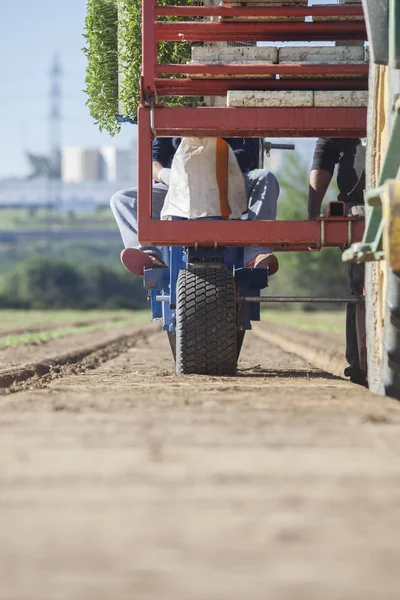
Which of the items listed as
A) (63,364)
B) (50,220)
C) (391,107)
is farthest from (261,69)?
(50,220)

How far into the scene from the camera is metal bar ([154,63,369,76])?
6836 mm

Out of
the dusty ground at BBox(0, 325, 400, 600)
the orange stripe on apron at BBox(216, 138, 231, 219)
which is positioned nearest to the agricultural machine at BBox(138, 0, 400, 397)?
the orange stripe on apron at BBox(216, 138, 231, 219)

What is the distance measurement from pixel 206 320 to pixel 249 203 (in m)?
1.10

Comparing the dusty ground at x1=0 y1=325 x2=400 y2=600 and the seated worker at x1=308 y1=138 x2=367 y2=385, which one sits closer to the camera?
the dusty ground at x1=0 y1=325 x2=400 y2=600

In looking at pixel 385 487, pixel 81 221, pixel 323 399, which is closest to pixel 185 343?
pixel 323 399

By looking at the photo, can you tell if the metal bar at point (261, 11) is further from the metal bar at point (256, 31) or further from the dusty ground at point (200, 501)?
the dusty ground at point (200, 501)

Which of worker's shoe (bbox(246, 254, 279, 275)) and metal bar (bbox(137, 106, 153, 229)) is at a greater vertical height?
metal bar (bbox(137, 106, 153, 229))

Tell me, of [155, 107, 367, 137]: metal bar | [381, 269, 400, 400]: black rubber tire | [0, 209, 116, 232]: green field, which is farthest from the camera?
[0, 209, 116, 232]: green field

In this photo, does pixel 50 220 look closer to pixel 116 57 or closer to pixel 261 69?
pixel 116 57

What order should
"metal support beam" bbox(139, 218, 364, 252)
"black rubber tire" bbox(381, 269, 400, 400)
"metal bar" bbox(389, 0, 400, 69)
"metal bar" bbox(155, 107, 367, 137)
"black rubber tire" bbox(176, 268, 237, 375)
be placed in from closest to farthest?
"black rubber tire" bbox(381, 269, 400, 400)
"metal bar" bbox(389, 0, 400, 69)
"metal bar" bbox(155, 107, 367, 137)
"metal support beam" bbox(139, 218, 364, 252)
"black rubber tire" bbox(176, 268, 237, 375)

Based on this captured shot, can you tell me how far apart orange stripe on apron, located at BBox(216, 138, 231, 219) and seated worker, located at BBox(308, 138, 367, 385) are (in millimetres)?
662

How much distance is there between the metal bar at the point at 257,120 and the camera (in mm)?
6809

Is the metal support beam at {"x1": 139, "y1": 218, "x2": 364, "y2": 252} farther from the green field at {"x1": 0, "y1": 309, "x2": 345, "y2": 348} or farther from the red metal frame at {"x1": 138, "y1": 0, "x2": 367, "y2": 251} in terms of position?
the green field at {"x1": 0, "y1": 309, "x2": 345, "y2": 348}

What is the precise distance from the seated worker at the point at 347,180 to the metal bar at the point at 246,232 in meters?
0.75
